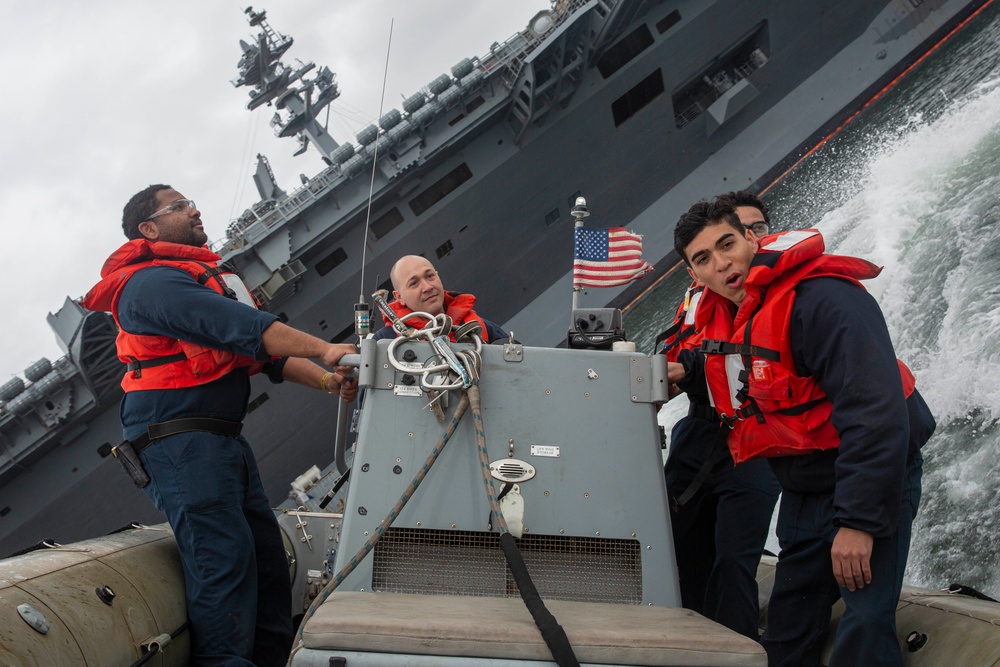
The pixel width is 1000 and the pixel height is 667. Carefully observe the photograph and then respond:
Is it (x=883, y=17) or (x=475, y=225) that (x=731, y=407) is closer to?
(x=475, y=225)

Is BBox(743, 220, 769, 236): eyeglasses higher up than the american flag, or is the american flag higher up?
the american flag

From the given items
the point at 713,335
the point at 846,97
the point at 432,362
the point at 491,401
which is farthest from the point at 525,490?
the point at 846,97

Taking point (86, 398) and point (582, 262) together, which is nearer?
point (582, 262)

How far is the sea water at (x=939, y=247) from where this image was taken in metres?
5.19

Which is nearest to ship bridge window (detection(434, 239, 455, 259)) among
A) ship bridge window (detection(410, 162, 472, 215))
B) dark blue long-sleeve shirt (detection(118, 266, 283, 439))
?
ship bridge window (detection(410, 162, 472, 215))

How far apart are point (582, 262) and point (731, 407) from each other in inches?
62.8

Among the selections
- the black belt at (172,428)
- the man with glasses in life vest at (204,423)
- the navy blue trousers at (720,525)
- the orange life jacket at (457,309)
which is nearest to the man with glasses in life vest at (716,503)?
the navy blue trousers at (720,525)

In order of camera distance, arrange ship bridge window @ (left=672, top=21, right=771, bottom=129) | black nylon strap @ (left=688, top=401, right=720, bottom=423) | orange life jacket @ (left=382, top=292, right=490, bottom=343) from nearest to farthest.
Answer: black nylon strap @ (left=688, top=401, right=720, bottom=423), orange life jacket @ (left=382, top=292, right=490, bottom=343), ship bridge window @ (left=672, top=21, right=771, bottom=129)

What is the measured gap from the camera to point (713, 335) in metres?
2.72

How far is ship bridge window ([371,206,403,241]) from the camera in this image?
12102 mm

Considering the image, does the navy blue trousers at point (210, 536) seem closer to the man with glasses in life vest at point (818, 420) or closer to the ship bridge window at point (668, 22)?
the man with glasses in life vest at point (818, 420)

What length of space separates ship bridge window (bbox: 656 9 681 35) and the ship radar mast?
617 cm

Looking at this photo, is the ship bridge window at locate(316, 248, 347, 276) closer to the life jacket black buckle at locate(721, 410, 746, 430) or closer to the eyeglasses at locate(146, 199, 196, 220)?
the eyeglasses at locate(146, 199, 196, 220)

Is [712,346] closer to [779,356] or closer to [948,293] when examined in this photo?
[779,356]
